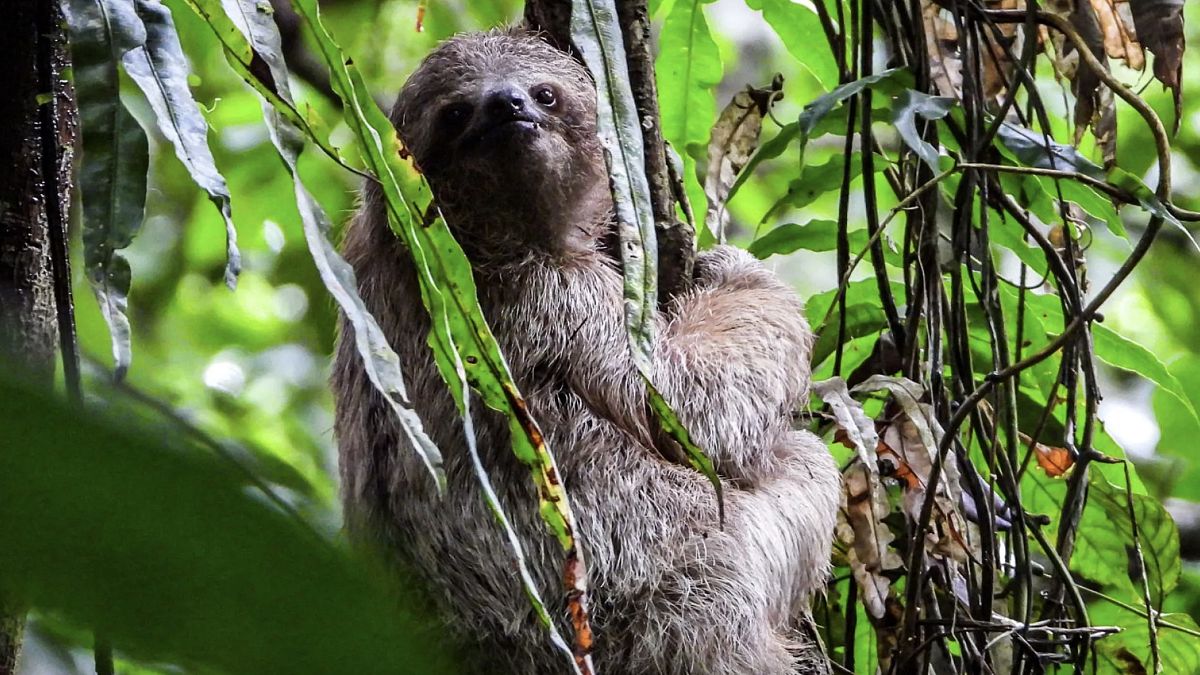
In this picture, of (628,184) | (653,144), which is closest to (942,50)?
(653,144)

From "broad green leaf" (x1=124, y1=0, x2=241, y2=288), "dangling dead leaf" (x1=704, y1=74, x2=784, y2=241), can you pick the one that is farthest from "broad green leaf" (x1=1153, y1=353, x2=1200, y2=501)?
"broad green leaf" (x1=124, y1=0, x2=241, y2=288)

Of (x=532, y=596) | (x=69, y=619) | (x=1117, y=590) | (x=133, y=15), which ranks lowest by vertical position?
(x=1117, y=590)

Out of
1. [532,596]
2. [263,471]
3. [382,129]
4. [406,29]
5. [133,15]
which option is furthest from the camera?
[406,29]

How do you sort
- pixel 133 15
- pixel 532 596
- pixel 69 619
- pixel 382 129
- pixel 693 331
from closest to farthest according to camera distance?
pixel 69 619 < pixel 532 596 < pixel 133 15 < pixel 382 129 < pixel 693 331

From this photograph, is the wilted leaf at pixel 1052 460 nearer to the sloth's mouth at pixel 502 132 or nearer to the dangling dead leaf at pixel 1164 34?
the dangling dead leaf at pixel 1164 34

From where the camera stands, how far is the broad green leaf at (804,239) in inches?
172

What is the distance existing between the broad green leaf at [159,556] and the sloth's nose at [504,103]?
12.5 feet

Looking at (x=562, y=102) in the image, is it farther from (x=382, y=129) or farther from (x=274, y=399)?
(x=274, y=399)

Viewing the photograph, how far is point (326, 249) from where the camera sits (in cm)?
231

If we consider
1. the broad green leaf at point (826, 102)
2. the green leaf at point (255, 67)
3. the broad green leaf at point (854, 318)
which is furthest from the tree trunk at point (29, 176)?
the broad green leaf at point (854, 318)

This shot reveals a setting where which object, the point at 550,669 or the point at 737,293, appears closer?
the point at 550,669

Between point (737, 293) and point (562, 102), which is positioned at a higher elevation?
point (562, 102)

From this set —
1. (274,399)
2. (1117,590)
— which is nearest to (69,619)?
(1117,590)

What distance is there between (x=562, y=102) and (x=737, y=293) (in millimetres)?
966
